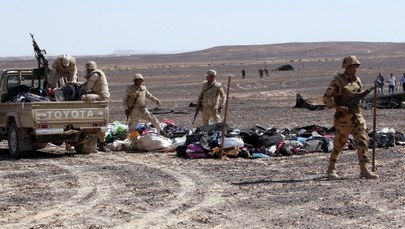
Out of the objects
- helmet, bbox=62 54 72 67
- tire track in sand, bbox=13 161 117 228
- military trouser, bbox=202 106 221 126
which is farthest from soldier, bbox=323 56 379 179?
helmet, bbox=62 54 72 67

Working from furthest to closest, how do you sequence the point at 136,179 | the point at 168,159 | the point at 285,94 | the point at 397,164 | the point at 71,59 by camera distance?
the point at 285,94, the point at 71,59, the point at 168,159, the point at 397,164, the point at 136,179

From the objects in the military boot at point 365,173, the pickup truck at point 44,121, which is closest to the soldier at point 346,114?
the military boot at point 365,173

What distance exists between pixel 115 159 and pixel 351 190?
577 cm

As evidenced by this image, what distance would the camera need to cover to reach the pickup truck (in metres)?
15.5

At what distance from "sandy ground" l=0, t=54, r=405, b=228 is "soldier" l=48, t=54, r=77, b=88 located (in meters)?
1.47

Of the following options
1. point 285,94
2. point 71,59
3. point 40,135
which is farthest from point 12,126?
point 285,94

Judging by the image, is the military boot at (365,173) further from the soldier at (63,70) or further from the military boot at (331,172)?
the soldier at (63,70)

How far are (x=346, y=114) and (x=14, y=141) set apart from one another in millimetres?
6891

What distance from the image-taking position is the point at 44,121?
15477 mm

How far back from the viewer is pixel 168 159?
15.4 metres

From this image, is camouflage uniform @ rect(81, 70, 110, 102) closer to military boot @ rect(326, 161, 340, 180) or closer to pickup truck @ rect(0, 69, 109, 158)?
pickup truck @ rect(0, 69, 109, 158)

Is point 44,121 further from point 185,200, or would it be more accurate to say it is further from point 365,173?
point 365,173

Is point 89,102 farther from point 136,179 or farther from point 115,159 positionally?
point 136,179

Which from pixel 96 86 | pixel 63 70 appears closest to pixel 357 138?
pixel 96 86
